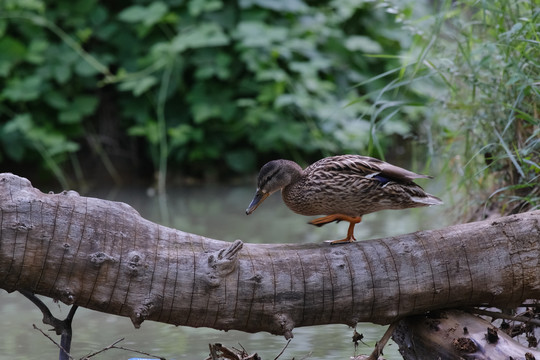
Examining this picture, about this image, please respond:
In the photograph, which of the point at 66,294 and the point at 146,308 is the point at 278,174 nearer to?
the point at 146,308

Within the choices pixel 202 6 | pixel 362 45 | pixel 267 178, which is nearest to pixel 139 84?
pixel 202 6

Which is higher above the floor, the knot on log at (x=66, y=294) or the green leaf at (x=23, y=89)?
the knot on log at (x=66, y=294)

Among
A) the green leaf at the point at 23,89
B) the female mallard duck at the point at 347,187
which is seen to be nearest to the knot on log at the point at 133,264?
the female mallard duck at the point at 347,187

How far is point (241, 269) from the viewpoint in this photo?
2.96 metres

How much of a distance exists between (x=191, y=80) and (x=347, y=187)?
7496 mm

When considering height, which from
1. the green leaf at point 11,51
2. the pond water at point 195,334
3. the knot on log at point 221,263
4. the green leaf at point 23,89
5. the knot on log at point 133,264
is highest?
the green leaf at point 11,51

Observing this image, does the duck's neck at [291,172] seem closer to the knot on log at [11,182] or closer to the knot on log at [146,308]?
the knot on log at [146,308]

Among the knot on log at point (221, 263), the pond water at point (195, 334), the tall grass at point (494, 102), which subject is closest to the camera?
the knot on log at point (221, 263)

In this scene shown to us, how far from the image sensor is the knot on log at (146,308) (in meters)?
2.82

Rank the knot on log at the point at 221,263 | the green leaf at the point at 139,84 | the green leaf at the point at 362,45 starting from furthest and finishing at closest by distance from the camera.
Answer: the green leaf at the point at 362,45
the green leaf at the point at 139,84
the knot on log at the point at 221,263

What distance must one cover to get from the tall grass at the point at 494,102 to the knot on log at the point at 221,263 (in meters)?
1.35

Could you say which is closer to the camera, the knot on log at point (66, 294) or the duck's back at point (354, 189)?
the knot on log at point (66, 294)

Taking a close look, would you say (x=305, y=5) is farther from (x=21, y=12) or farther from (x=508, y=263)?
(x=508, y=263)

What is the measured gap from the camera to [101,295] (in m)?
2.81
